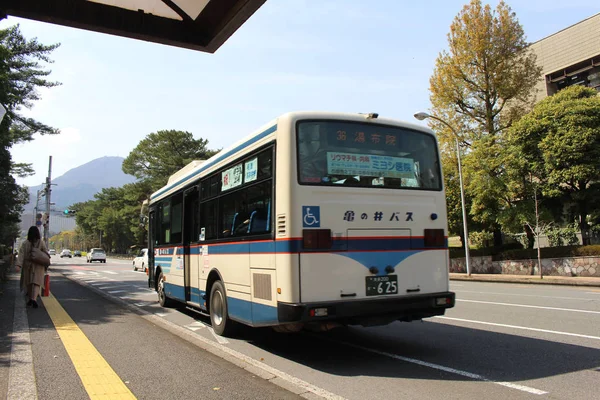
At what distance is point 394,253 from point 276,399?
257cm

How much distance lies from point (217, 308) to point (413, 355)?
3.53 meters

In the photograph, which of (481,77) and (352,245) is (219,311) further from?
(481,77)

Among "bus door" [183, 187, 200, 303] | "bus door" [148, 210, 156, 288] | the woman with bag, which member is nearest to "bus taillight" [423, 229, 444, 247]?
"bus door" [183, 187, 200, 303]

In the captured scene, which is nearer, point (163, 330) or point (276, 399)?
point (276, 399)

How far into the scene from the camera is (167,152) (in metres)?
61.1

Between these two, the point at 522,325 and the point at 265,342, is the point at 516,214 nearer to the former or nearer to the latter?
the point at 522,325

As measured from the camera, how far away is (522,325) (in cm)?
820

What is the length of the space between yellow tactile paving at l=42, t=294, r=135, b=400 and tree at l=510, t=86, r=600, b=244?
21.5m

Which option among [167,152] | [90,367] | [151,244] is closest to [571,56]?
[151,244]

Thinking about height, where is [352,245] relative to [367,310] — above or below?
above

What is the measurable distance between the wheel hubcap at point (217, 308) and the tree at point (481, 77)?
20.8 m

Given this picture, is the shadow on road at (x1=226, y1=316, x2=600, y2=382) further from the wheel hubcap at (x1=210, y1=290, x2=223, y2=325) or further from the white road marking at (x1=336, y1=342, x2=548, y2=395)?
the wheel hubcap at (x1=210, y1=290, x2=223, y2=325)

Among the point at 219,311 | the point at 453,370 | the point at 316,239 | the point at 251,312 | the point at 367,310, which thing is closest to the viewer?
the point at 453,370

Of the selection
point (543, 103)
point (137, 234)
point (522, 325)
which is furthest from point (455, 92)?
point (137, 234)
